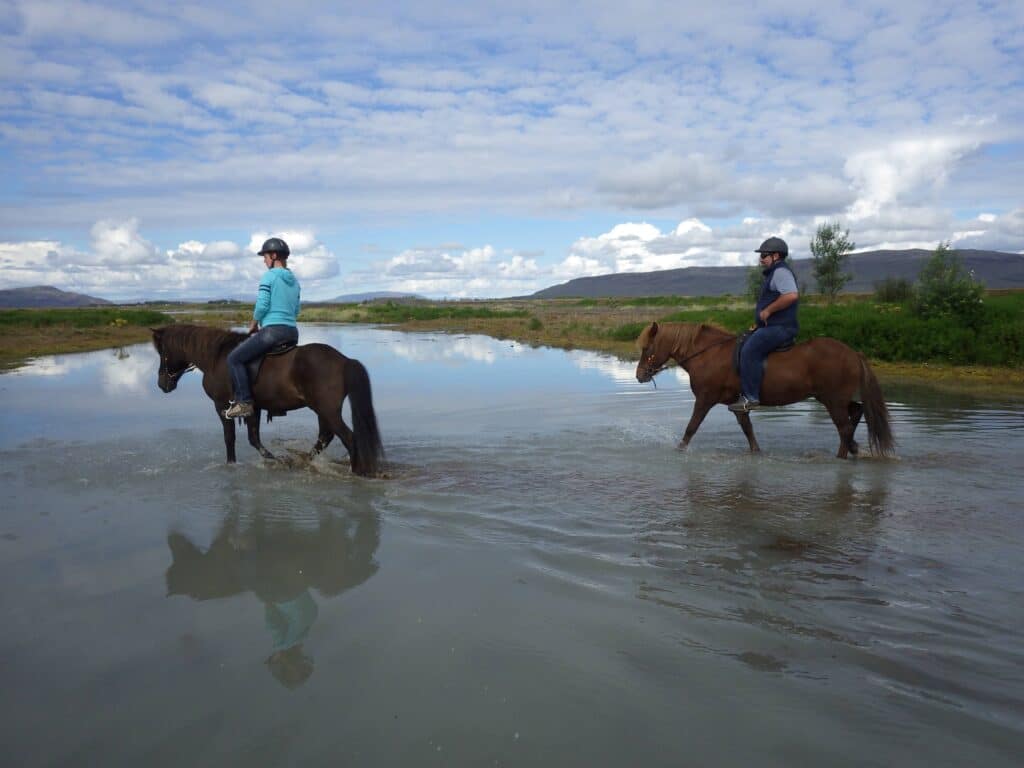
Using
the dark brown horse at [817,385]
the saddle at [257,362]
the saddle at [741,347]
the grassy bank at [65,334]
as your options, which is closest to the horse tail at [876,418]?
the dark brown horse at [817,385]

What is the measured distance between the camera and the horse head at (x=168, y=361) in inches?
366

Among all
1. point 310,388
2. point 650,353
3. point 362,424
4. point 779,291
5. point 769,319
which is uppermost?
point 779,291

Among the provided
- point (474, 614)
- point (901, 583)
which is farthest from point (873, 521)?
point (474, 614)

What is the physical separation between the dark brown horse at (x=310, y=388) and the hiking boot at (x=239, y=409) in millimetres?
167

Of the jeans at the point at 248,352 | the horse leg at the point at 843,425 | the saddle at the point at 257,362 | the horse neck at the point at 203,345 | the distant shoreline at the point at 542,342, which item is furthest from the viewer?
the distant shoreline at the point at 542,342

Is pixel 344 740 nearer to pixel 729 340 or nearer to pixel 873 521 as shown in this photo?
pixel 873 521

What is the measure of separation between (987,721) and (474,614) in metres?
2.71

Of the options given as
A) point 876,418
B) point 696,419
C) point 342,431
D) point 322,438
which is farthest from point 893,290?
point 342,431

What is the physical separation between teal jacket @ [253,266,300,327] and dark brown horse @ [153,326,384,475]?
431 millimetres

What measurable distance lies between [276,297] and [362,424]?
182 centimetres

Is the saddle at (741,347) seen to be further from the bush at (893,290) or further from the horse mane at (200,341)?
the bush at (893,290)

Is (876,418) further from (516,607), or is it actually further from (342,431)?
(342,431)

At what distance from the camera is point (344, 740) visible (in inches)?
124

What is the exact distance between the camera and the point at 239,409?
8.27m
